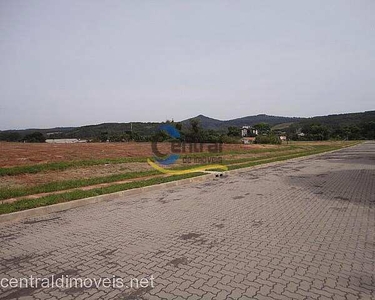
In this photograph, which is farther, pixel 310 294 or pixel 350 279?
pixel 350 279

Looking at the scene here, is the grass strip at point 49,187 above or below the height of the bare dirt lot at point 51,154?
below

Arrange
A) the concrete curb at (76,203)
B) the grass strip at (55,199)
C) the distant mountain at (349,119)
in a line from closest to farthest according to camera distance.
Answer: the concrete curb at (76,203), the grass strip at (55,199), the distant mountain at (349,119)

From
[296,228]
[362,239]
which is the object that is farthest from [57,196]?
[362,239]

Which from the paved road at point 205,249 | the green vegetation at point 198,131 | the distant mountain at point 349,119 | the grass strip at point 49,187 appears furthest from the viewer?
the distant mountain at point 349,119

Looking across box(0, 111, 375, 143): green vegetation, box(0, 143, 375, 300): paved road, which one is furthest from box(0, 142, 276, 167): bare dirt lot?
box(0, 111, 375, 143): green vegetation

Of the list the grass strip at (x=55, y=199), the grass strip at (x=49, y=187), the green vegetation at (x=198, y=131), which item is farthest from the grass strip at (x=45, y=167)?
the green vegetation at (x=198, y=131)

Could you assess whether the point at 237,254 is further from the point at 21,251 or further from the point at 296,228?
the point at 21,251

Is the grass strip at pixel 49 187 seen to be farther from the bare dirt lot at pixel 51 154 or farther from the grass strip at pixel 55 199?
the bare dirt lot at pixel 51 154

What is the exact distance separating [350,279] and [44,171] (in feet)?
43.3

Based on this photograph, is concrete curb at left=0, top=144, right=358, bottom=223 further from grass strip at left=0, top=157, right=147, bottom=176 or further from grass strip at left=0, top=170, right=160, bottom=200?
grass strip at left=0, top=157, right=147, bottom=176

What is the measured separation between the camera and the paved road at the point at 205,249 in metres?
3.30

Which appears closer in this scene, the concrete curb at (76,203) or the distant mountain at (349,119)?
the concrete curb at (76,203)

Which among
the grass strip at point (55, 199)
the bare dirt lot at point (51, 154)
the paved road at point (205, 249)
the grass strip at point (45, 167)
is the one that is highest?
Answer: the bare dirt lot at point (51, 154)

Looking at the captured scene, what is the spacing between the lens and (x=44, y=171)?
42.3ft
